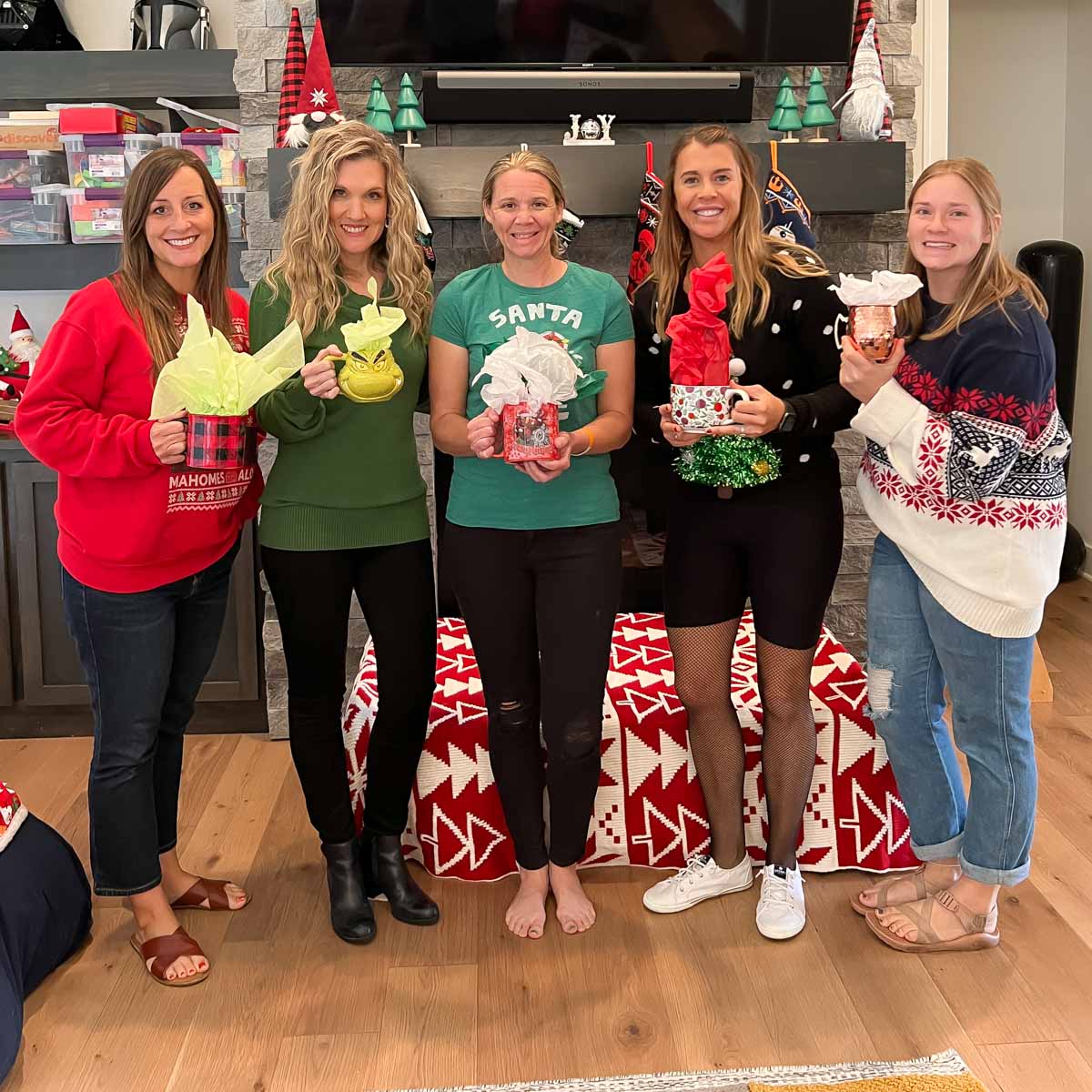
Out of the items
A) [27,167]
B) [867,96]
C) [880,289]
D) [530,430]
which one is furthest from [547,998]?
[27,167]

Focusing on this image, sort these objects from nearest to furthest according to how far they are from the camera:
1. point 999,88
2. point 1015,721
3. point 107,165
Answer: point 1015,721 < point 107,165 < point 999,88

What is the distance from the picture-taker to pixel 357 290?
2.00m

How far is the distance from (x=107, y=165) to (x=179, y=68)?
378mm

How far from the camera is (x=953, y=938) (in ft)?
6.97

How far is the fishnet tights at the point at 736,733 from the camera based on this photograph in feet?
6.96

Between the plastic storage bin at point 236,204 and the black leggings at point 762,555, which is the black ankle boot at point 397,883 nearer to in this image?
the black leggings at point 762,555

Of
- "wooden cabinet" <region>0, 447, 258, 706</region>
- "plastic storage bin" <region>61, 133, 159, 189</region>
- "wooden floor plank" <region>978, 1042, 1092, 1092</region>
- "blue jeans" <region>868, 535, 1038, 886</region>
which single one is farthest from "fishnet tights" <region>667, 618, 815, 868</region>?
"plastic storage bin" <region>61, 133, 159, 189</region>

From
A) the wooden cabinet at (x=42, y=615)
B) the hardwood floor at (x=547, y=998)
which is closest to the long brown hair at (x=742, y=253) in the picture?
the hardwood floor at (x=547, y=998)

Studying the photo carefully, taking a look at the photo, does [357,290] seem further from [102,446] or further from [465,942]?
[465,942]

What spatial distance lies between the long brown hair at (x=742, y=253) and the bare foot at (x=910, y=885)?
3.63 ft

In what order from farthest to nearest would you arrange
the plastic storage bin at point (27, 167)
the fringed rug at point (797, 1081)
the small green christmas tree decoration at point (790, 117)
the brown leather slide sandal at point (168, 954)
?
the plastic storage bin at point (27, 167) < the small green christmas tree decoration at point (790, 117) < the brown leather slide sandal at point (168, 954) < the fringed rug at point (797, 1081)

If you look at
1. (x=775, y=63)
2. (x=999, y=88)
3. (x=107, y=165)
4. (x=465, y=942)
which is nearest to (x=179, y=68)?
(x=107, y=165)

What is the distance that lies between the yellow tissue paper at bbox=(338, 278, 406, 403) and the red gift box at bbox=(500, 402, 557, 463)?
0.21 meters

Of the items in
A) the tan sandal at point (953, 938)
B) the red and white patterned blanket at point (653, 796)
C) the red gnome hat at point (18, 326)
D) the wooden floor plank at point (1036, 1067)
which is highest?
the red gnome hat at point (18, 326)
